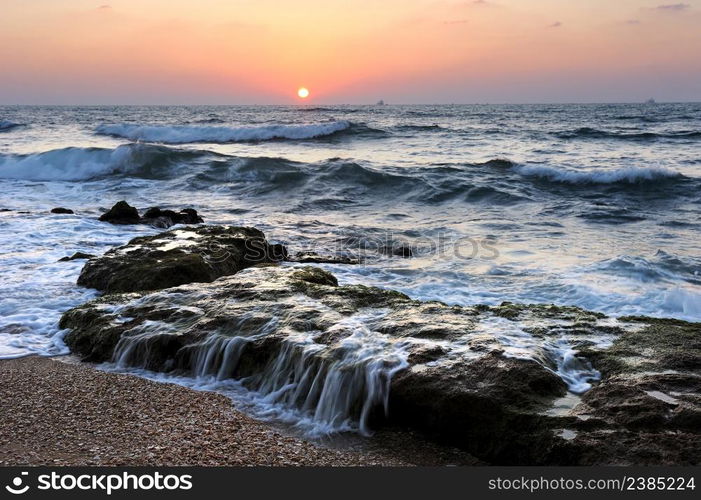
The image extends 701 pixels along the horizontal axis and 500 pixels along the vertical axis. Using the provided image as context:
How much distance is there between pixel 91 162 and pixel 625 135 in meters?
25.1

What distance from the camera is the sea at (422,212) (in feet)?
23.6

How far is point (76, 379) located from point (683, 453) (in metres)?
3.86

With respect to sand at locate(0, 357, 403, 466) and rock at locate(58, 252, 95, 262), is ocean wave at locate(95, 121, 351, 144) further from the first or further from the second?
sand at locate(0, 357, 403, 466)

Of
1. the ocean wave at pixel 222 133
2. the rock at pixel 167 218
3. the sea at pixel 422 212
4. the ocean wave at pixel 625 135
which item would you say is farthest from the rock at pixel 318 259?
the ocean wave at pixel 222 133

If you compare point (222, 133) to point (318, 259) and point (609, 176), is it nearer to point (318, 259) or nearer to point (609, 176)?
point (609, 176)

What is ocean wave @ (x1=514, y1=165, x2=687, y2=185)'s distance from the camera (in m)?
17.2

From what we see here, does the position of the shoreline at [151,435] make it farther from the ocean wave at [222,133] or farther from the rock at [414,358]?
the ocean wave at [222,133]

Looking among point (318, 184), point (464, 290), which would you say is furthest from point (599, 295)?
point (318, 184)

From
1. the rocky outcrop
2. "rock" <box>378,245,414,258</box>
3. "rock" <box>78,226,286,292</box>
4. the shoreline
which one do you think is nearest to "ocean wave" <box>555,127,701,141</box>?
"rock" <box>378,245,414,258</box>

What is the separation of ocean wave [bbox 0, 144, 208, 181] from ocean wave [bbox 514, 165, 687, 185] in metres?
12.5

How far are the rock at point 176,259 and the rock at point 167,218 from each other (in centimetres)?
315

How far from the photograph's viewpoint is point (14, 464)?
293cm

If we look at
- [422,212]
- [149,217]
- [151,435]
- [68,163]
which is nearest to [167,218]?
[149,217]

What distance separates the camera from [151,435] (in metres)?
3.32
